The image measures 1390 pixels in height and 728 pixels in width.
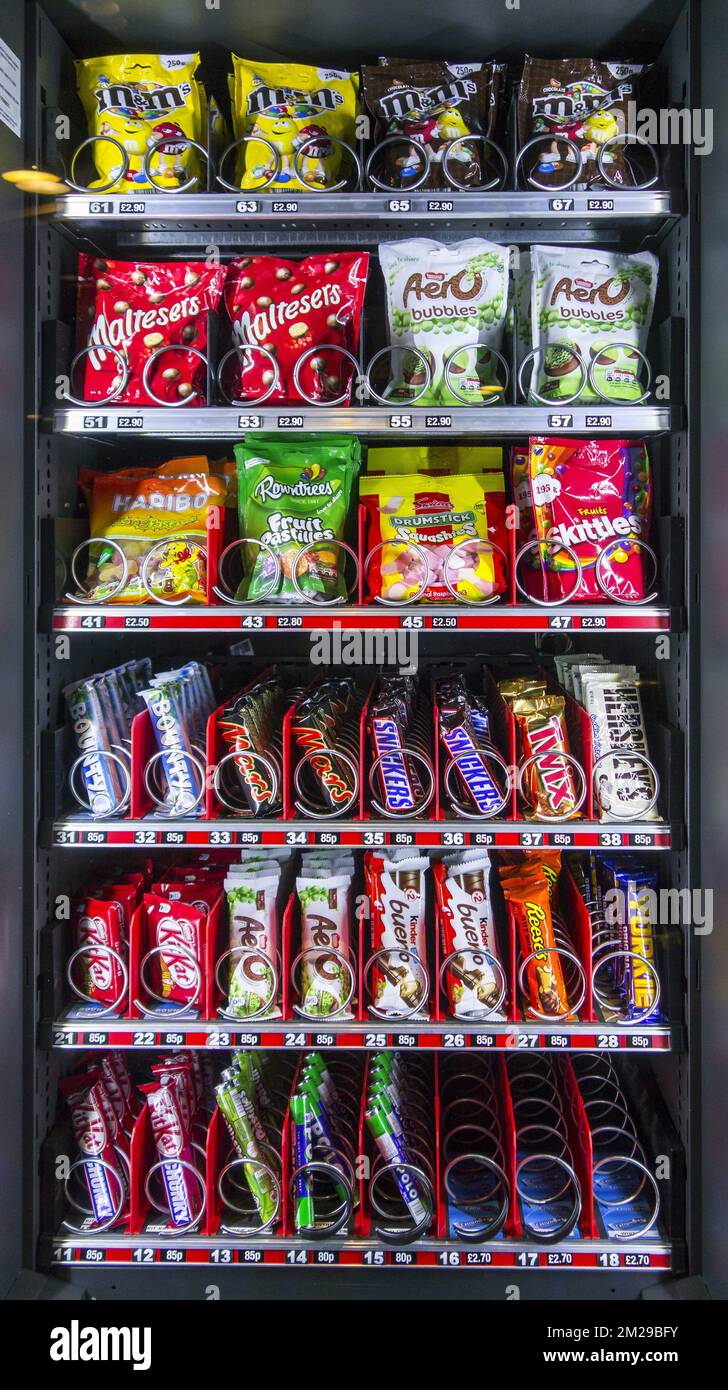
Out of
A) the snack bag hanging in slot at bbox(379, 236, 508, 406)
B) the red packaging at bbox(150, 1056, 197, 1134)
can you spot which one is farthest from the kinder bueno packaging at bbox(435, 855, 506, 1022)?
the snack bag hanging in slot at bbox(379, 236, 508, 406)

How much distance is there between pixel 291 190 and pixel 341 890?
4.56 ft

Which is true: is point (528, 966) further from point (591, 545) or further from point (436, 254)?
point (436, 254)

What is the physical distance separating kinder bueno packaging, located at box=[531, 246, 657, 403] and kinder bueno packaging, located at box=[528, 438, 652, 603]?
0.11m

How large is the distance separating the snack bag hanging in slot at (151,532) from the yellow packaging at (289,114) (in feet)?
1.95

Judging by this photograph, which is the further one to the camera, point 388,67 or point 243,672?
point 243,672

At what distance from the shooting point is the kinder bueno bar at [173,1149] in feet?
6.07

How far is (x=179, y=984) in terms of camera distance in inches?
76.0

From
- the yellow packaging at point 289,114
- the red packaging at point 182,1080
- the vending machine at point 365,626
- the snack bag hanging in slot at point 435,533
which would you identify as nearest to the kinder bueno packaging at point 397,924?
the vending machine at point 365,626

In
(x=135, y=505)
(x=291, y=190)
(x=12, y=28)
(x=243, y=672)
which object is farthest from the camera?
(x=243, y=672)

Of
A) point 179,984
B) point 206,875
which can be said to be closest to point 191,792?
point 206,875

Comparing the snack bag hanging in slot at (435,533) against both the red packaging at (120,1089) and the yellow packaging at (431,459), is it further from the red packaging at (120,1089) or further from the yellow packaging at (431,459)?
the red packaging at (120,1089)
